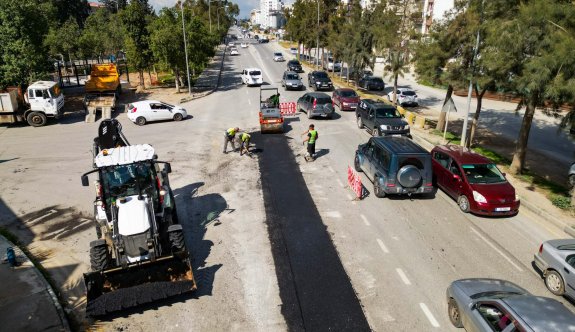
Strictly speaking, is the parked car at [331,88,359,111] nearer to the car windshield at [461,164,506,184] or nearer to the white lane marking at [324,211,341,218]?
the car windshield at [461,164,506,184]

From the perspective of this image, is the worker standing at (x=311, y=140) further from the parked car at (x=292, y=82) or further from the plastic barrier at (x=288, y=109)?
the parked car at (x=292, y=82)

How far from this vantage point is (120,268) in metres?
8.59

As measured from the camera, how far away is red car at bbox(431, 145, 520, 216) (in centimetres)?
1313

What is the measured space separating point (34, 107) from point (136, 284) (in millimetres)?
22869

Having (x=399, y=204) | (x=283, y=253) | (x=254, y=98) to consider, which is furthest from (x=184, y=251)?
(x=254, y=98)

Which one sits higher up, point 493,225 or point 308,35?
point 308,35

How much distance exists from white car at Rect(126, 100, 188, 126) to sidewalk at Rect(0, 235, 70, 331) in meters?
16.2

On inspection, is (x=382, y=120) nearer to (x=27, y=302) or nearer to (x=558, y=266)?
(x=558, y=266)

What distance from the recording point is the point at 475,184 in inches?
527

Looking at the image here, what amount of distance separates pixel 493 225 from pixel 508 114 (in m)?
21.4

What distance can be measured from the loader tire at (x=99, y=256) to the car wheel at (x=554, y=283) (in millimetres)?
10735

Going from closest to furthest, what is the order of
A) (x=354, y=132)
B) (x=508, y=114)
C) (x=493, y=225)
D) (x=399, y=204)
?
(x=493, y=225)
(x=399, y=204)
(x=354, y=132)
(x=508, y=114)

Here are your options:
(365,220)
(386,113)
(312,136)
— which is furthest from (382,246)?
(386,113)

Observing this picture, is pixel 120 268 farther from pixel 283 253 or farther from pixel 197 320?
pixel 283 253
